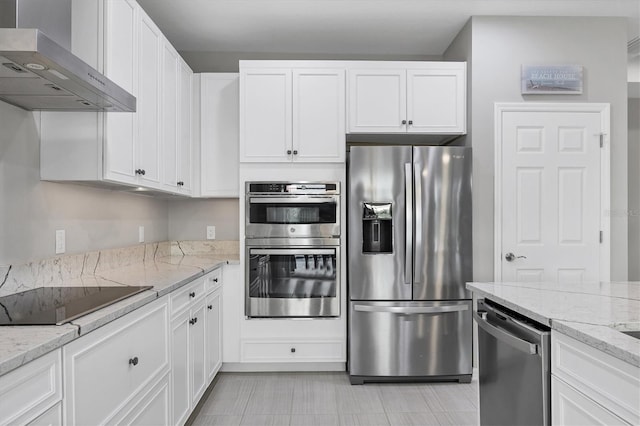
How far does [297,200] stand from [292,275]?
57 centimetres

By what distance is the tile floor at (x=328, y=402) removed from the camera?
93.6 inches

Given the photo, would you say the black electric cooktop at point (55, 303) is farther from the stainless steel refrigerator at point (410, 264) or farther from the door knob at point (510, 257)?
the door knob at point (510, 257)

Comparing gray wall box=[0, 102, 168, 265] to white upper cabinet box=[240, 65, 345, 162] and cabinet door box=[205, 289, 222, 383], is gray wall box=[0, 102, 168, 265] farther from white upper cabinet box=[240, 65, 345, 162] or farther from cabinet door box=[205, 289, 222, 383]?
white upper cabinet box=[240, 65, 345, 162]

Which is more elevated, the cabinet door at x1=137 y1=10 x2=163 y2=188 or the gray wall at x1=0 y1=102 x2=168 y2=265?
the cabinet door at x1=137 y1=10 x2=163 y2=188

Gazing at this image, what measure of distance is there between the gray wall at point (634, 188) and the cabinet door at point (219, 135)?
167 inches

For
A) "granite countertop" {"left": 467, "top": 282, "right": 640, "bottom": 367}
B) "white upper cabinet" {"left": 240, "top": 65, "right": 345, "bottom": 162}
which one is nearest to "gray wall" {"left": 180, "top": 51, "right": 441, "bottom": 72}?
"white upper cabinet" {"left": 240, "top": 65, "right": 345, "bottom": 162}

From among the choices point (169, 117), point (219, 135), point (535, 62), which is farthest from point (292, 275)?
point (535, 62)

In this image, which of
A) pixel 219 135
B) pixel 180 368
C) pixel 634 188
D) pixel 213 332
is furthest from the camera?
pixel 634 188

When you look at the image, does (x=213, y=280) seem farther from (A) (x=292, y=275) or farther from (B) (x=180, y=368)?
(B) (x=180, y=368)

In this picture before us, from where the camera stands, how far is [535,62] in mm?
2994

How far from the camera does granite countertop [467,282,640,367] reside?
1.05 m

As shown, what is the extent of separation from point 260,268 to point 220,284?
0.33 meters

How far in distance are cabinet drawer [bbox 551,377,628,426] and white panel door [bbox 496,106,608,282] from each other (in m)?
1.79

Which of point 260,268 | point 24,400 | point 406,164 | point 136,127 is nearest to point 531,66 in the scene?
point 406,164
